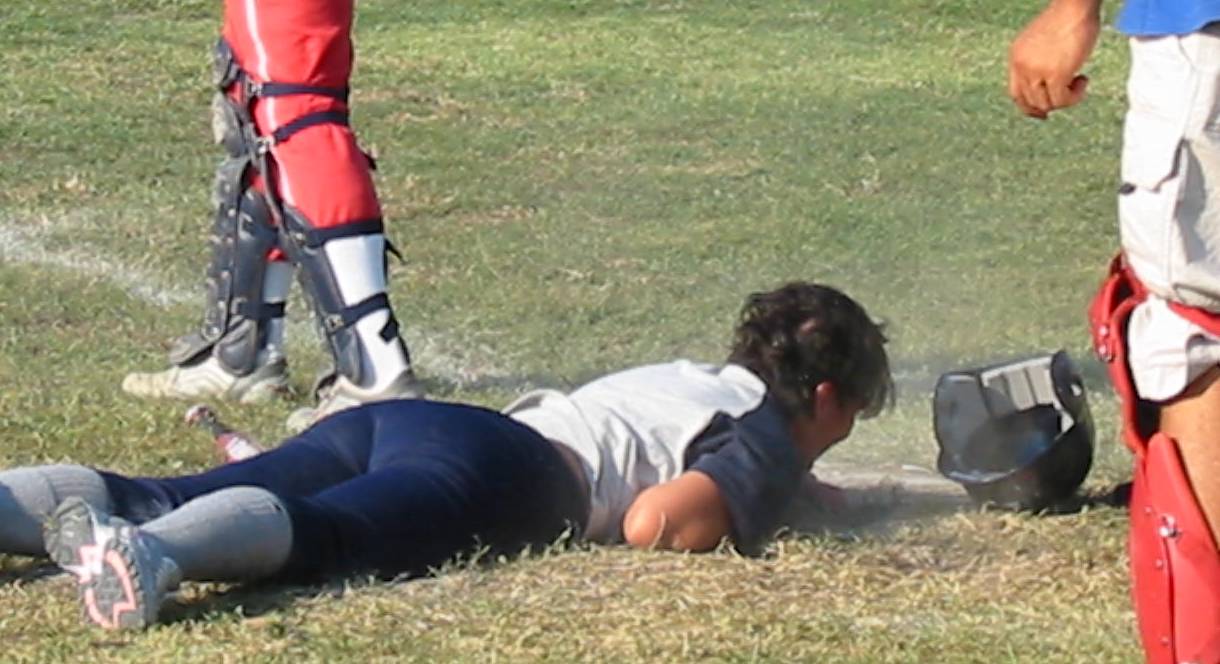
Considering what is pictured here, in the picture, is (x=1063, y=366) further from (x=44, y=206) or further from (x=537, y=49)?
(x=537, y=49)

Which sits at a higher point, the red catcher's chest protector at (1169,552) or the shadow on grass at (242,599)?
the red catcher's chest protector at (1169,552)

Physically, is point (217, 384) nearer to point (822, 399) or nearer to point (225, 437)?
point (225, 437)

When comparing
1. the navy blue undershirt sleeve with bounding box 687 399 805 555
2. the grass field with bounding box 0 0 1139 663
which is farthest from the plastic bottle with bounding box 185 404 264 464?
the navy blue undershirt sleeve with bounding box 687 399 805 555

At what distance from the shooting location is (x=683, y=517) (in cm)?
463

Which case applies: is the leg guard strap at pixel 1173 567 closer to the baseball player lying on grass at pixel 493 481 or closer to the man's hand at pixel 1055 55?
the man's hand at pixel 1055 55

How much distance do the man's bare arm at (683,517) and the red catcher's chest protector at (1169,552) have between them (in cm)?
116

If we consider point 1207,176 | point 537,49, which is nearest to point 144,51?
point 537,49

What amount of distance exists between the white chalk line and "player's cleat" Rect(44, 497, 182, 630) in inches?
103

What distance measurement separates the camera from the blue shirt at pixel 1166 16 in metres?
3.46

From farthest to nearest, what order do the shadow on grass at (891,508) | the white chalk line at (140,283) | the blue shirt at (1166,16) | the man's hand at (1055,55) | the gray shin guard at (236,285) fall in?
1. the white chalk line at (140,283)
2. the gray shin guard at (236,285)
3. the shadow on grass at (891,508)
4. the man's hand at (1055,55)
5. the blue shirt at (1166,16)

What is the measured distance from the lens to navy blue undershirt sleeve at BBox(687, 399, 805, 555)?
468cm

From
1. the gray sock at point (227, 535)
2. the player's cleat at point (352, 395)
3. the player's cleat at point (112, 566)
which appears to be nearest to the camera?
the player's cleat at point (112, 566)

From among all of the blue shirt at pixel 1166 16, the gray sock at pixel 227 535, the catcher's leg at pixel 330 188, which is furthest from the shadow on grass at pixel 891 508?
the blue shirt at pixel 1166 16

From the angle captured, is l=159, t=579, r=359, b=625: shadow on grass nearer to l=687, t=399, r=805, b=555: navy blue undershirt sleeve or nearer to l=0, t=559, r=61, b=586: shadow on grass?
l=0, t=559, r=61, b=586: shadow on grass
